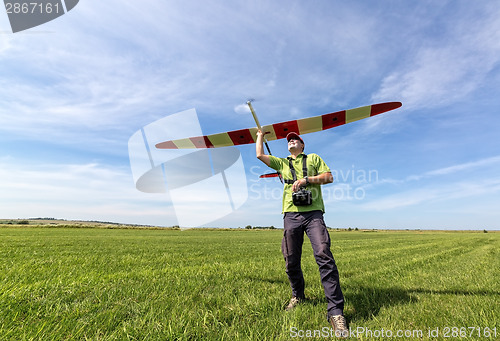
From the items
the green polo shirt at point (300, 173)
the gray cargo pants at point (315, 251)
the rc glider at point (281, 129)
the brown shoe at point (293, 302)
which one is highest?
the rc glider at point (281, 129)

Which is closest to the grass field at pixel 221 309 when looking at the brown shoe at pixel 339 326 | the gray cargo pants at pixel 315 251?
the brown shoe at pixel 339 326

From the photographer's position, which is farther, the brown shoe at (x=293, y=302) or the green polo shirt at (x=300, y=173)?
the green polo shirt at (x=300, y=173)

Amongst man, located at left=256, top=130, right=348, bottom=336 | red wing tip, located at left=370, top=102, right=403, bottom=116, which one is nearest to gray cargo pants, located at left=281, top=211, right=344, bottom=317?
man, located at left=256, top=130, right=348, bottom=336

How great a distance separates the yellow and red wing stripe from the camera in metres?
5.97

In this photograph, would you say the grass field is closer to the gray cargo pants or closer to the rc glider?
the gray cargo pants

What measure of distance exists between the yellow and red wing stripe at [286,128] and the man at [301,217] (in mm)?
1933

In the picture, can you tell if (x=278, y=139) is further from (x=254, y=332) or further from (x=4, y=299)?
(x=4, y=299)

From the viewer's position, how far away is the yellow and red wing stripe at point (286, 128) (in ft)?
19.6

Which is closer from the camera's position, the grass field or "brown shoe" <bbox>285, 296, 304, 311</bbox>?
the grass field

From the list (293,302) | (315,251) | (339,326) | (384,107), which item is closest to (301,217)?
(315,251)

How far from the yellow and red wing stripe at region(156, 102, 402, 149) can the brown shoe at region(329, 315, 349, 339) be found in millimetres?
4169

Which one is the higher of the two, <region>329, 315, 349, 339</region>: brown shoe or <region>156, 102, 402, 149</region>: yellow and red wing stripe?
<region>156, 102, 402, 149</region>: yellow and red wing stripe

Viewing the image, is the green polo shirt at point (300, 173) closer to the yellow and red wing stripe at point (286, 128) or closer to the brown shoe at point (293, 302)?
the brown shoe at point (293, 302)

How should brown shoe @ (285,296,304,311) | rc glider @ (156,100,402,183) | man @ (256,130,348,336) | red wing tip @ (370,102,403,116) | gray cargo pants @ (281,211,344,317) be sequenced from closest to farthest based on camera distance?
gray cargo pants @ (281,211,344,317), man @ (256,130,348,336), brown shoe @ (285,296,304,311), red wing tip @ (370,102,403,116), rc glider @ (156,100,402,183)
